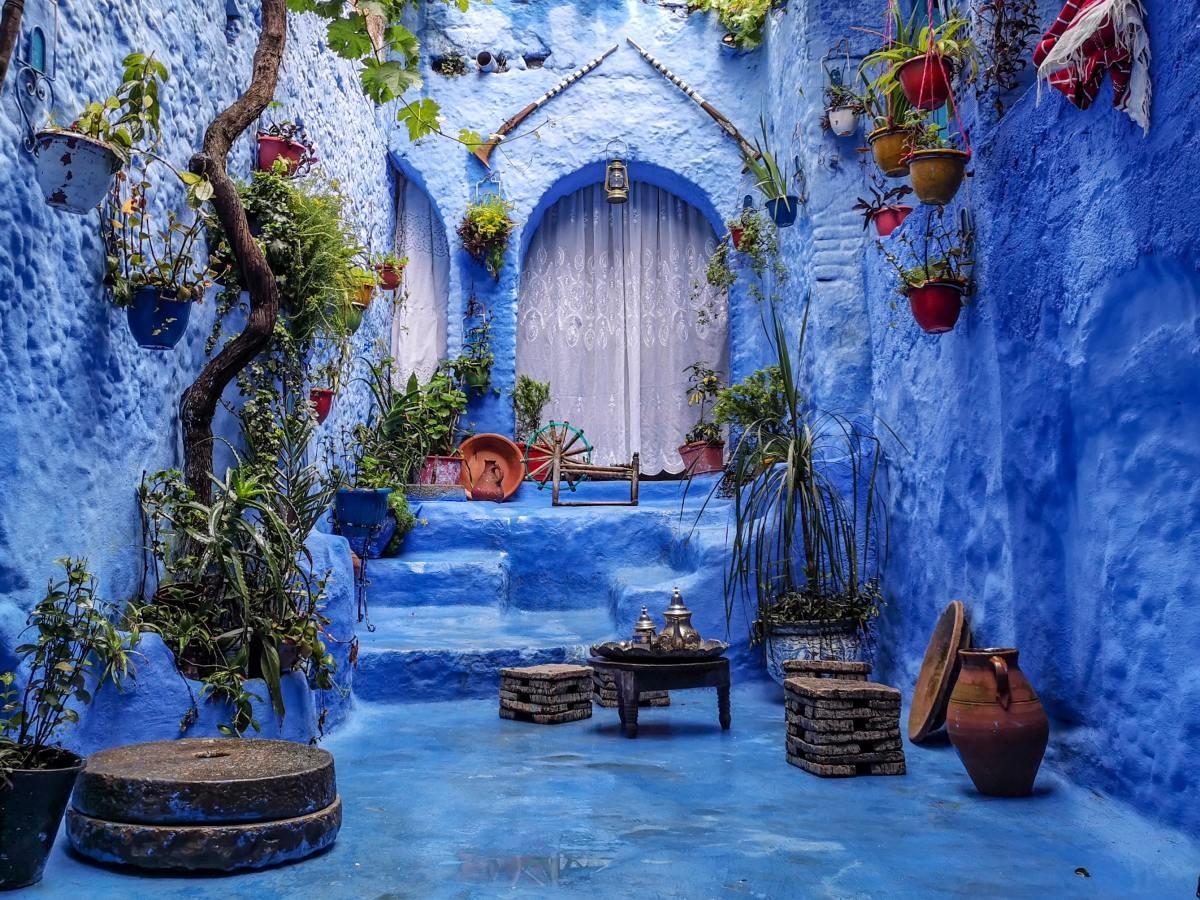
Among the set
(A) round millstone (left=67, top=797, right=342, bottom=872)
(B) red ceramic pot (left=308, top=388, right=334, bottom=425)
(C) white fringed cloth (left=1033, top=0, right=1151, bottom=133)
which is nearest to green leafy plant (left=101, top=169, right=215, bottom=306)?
(B) red ceramic pot (left=308, top=388, right=334, bottom=425)

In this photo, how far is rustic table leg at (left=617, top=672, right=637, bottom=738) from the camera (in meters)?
4.91

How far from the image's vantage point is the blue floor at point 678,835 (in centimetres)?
282

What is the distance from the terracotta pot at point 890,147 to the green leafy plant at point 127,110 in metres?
3.08

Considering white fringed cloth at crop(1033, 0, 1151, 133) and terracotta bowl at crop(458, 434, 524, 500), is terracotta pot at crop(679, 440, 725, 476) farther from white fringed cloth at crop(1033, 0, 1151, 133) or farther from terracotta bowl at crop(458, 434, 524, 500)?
white fringed cloth at crop(1033, 0, 1151, 133)

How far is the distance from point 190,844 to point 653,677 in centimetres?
239

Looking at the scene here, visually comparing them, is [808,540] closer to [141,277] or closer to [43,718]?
[141,277]

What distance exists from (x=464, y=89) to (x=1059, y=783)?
26.2ft

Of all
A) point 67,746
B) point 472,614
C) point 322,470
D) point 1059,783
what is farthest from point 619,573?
point 67,746

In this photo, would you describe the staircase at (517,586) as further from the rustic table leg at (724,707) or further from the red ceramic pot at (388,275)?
the red ceramic pot at (388,275)

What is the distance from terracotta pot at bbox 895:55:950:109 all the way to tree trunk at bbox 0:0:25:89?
11.3ft

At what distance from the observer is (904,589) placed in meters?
5.67

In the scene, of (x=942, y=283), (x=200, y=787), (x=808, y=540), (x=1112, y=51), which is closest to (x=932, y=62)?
(x=942, y=283)

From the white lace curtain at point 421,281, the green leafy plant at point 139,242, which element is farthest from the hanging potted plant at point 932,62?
the white lace curtain at point 421,281

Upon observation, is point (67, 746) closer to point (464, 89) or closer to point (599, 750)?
point (599, 750)
